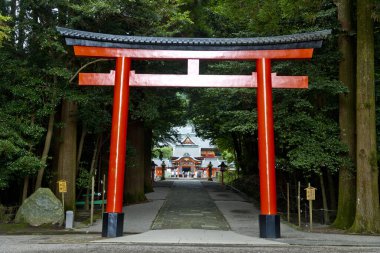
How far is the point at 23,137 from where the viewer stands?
13.0 meters

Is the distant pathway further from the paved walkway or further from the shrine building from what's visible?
the shrine building

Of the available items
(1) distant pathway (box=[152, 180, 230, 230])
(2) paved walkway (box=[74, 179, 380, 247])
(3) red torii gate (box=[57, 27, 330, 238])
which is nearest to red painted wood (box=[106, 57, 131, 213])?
(3) red torii gate (box=[57, 27, 330, 238])

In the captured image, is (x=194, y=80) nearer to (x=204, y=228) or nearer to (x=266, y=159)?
(x=266, y=159)

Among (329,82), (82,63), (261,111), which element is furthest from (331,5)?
(82,63)

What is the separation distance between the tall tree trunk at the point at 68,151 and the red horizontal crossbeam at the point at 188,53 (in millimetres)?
3651

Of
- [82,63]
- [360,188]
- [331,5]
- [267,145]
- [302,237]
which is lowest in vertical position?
[302,237]

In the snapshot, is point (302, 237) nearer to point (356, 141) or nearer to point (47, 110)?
point (356, 141)

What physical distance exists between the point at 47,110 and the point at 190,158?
4389 centimetres

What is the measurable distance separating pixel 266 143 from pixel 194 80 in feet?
9.20

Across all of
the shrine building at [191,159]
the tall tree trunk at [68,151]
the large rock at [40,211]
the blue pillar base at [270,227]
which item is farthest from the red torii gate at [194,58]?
the shrine building at [191,159]

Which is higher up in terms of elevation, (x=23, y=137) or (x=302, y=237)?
(x=23, y=137)

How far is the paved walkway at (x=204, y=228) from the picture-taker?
967 centimetres

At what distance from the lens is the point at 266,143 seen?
10742 mm

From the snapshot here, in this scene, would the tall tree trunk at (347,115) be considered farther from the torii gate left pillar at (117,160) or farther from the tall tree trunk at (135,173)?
the tall tree trunk at (135,173)
